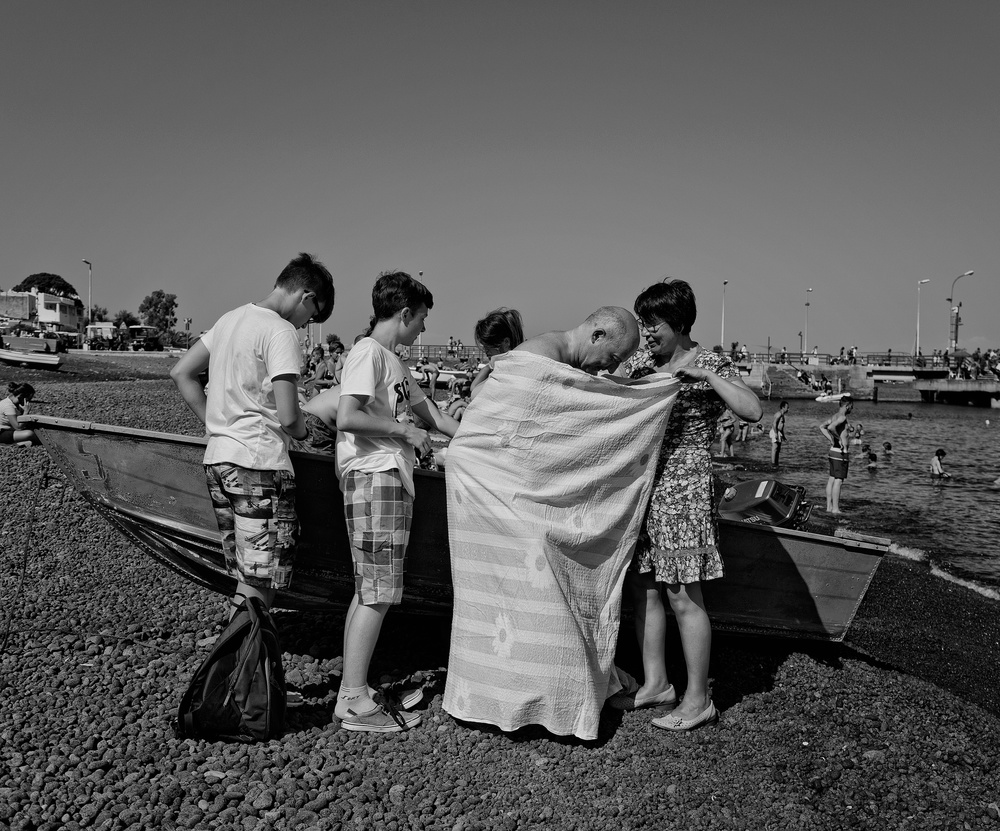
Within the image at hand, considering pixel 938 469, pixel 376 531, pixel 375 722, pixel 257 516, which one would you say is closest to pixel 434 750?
pixel 375 722

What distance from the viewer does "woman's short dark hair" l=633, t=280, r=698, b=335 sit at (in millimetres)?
3822

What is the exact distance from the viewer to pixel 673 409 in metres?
3.85

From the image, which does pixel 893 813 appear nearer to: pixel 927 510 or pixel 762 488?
pixel 762 488

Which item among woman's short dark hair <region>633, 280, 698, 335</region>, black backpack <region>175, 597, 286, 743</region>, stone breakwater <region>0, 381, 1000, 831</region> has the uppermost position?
Result: woman's short dark hair <region>633, 280, 698, 335</region>

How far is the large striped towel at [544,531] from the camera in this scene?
3.60m

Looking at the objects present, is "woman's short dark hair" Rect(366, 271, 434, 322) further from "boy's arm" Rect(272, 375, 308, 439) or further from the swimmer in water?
the swimmer in water

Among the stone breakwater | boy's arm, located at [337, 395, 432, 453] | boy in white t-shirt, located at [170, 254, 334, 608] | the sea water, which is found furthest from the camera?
the sea water

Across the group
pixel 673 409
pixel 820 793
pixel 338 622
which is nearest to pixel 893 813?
pixel 820 793

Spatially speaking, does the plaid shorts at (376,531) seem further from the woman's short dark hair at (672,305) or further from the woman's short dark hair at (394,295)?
the woman's short dark hair at (672,305)

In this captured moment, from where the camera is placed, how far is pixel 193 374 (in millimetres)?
3900

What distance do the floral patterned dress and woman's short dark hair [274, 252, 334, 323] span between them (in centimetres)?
171

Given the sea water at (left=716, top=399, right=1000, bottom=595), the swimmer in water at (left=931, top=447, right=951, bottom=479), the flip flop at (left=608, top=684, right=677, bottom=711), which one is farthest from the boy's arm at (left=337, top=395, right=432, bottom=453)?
the swimmer in water at (left=931, top=447, right=951, bottom=479)

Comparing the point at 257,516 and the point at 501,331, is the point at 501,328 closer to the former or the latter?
the point at 501,331

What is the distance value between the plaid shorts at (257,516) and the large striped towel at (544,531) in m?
0.75
